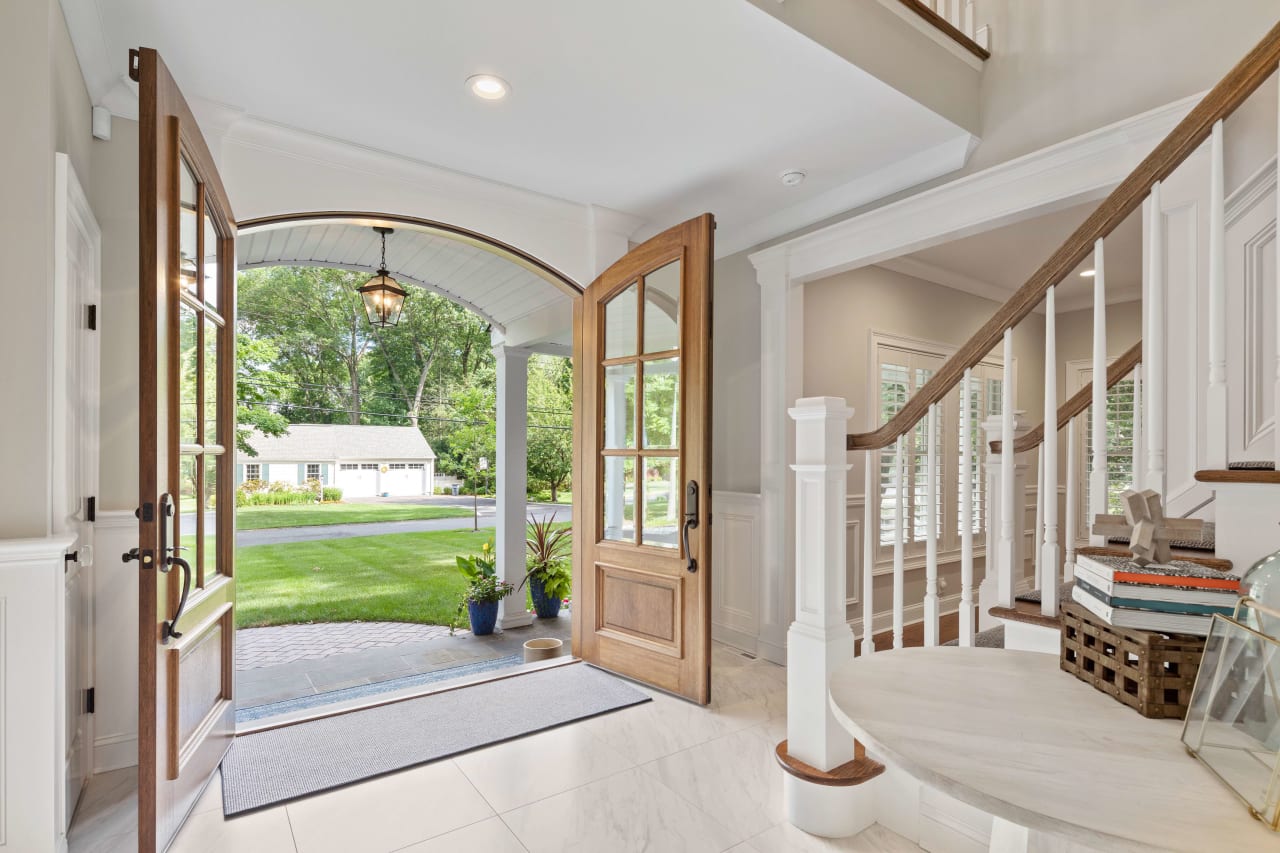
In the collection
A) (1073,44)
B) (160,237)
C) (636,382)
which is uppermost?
(1073,44)

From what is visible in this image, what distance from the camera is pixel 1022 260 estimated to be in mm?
4633

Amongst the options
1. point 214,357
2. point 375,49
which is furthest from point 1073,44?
point 214,357

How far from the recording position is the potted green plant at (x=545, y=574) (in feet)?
17.3

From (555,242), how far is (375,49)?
58.6 inches

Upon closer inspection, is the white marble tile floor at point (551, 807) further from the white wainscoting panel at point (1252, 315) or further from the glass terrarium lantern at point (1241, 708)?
the white wainscoting panel at point (1252, 315)

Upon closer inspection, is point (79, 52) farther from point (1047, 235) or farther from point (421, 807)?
point (1047, 235)

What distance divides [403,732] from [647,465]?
159 cm

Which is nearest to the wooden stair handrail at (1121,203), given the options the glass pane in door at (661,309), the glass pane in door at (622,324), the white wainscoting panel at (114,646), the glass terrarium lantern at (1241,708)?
the glass terrarium lantern at (1241,708)

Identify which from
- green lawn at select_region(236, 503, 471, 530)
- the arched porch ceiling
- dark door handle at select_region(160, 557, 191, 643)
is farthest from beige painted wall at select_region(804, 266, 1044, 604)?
green lawn at select_region(236, 503, 471, 530)

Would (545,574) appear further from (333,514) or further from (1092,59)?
(333,514)

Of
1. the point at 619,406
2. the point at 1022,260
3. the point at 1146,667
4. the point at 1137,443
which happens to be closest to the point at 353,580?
the point at 619,406

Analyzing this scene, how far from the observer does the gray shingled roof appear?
1069cm

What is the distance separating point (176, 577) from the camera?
6.17ft

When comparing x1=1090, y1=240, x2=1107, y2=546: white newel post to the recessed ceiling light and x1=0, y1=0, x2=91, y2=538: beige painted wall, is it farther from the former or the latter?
x1=0, y1=0, x2=91, y2=538: beige painted wall
